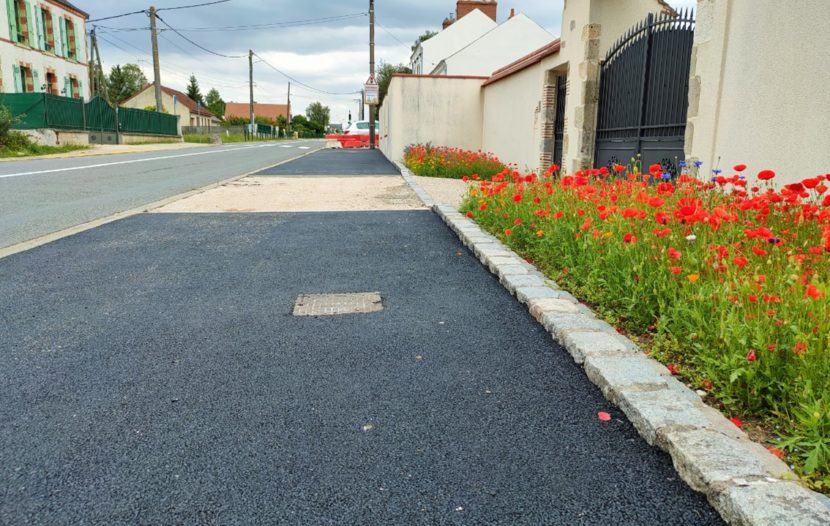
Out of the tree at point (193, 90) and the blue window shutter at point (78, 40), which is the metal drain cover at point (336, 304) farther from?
the tree at point (193, 90)

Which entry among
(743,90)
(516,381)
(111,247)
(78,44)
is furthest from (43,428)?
(78,44)

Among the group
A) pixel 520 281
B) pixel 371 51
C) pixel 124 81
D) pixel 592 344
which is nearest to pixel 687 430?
pixel 592 344

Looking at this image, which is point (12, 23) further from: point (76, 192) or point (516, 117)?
point (516, 117)

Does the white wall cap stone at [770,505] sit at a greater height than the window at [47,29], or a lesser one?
lesser

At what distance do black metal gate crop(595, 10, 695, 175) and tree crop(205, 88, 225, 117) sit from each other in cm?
10072

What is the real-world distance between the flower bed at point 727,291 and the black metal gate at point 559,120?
646cm

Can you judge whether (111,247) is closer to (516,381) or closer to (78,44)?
(516,381)

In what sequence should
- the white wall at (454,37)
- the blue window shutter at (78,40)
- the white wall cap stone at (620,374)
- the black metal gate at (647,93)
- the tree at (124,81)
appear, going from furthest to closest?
the tree at (124,81)
the white wall at (454,37)
the blue window shutter at (78,40)
the black metal gate at (647,93)
the white wall cap stone at (620,374)

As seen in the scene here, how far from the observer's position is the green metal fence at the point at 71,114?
27444mm

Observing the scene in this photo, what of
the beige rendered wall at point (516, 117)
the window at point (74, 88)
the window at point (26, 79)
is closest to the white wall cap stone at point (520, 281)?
the beige rendered wall at point (516, 117)

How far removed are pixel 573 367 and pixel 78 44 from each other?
46921 millimetres

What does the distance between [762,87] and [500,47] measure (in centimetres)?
3209

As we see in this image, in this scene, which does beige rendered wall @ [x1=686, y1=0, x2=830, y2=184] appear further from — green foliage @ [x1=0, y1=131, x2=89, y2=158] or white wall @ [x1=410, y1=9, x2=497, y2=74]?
white wall @ [x1=410, y1=9, x2=497, y2=74]

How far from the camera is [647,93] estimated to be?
27.2ft
